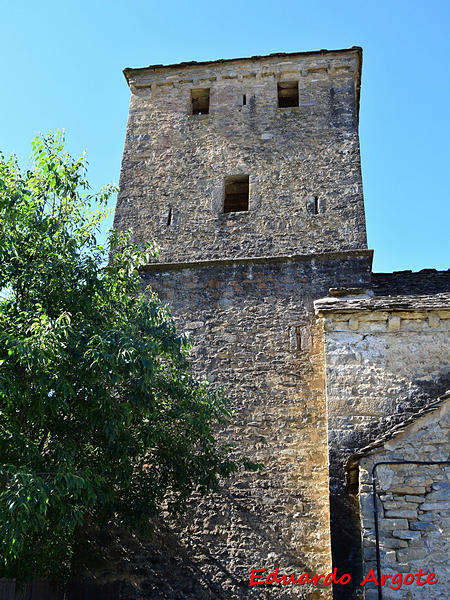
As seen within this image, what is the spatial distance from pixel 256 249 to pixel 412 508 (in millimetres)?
5328

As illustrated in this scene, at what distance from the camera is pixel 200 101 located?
13656mm

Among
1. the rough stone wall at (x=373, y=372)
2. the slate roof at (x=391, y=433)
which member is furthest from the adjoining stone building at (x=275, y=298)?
the slate roof at (x=391, y=433)

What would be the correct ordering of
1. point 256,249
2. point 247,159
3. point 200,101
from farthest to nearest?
point 200,101 < point 247,159 < point 256,249

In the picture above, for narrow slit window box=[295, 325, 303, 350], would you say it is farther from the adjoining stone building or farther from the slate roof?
the slate roof

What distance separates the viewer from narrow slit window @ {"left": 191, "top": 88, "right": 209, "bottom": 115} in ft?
44.4

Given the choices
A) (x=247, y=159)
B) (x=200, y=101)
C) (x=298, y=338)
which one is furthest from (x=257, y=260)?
(x=200, y=101)

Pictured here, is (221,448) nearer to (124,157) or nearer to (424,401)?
(424,401)

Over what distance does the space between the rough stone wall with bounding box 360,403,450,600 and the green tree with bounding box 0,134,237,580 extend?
6.68 feet

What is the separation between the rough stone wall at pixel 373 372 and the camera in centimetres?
809

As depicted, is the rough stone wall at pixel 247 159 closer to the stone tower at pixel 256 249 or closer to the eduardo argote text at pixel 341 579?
the stone tower at pixel 256 249

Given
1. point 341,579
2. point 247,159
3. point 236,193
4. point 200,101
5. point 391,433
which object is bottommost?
point 341,579

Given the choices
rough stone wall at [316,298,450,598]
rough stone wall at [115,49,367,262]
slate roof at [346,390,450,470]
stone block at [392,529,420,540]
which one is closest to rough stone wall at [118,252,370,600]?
rough stone wall at [115,49,367,262]

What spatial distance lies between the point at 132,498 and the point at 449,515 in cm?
365

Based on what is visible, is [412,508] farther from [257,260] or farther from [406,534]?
[257,260]
